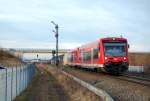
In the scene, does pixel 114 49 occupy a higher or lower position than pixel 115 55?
higher

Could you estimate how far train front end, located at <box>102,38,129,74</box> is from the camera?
39244 mm

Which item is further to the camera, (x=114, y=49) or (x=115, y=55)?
(x=114, y=49)

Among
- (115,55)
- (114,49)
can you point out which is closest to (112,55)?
(115,55)

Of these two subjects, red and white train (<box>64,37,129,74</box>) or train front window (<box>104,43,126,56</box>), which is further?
train front window (<box>104,43,126,56</box>)

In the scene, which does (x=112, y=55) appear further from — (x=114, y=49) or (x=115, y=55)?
(x=114, y=49)

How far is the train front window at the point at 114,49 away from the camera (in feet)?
131

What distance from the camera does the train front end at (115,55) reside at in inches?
1545

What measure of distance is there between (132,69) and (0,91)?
1801 inches

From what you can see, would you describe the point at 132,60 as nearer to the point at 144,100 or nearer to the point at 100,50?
the point at 100,50

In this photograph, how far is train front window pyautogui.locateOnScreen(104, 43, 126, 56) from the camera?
131ft

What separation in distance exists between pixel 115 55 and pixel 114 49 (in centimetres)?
82

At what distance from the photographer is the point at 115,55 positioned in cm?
3978

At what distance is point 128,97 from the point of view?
1939 centimetres

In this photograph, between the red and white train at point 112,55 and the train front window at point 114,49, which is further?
the train front window at point 114,49
